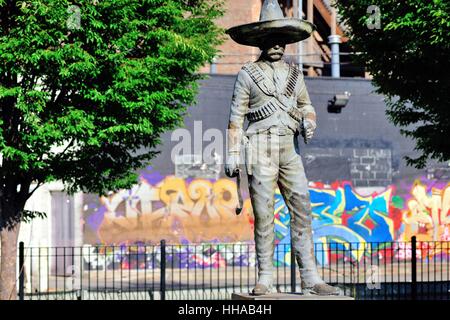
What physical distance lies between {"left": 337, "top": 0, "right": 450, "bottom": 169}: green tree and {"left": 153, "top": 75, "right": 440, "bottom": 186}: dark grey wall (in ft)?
33.2

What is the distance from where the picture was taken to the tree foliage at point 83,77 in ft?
52.7

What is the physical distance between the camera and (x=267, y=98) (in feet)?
38.1

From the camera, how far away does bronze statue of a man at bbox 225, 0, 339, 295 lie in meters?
11.5

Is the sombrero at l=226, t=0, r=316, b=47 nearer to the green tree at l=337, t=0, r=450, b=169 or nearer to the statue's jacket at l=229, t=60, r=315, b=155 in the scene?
the statue's jacket at l=229, t=60, r=315, b=155

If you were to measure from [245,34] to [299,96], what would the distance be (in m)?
1.07

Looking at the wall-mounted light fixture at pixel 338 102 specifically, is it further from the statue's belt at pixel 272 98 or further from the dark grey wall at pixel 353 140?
the statue's belt at pixel 272 98

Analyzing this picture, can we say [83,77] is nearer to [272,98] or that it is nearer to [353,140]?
[272,98]

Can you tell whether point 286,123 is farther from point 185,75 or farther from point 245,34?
point 185,75

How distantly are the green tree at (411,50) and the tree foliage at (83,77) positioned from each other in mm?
3442

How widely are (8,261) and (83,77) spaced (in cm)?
460

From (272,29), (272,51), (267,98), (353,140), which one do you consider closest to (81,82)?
(272,51)

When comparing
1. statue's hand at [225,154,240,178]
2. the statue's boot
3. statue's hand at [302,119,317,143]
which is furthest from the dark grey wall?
the statue's boot

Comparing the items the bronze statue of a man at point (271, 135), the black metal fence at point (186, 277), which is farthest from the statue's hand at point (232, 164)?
the black metal fence at point (186, 277)
